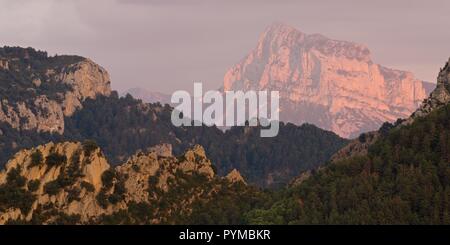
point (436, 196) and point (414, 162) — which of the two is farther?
point (414, 162)

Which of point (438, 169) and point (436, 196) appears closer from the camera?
point (436, 196)

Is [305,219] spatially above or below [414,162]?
below
